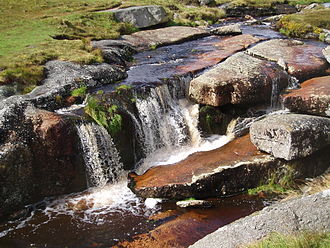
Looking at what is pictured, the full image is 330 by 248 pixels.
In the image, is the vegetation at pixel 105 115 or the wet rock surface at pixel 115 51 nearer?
the vegetation at pixel 105 115

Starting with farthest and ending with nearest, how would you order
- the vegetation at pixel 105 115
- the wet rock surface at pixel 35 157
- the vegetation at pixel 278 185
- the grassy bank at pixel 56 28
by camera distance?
the grassy bank at pixel 56 28
the vegetation at pixel 105 115
the vegetation at pixel 278 185
the wet rock surface at pixel 35 157

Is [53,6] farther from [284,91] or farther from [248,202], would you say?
[248,202]

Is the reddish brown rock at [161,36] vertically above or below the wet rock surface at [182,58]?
above

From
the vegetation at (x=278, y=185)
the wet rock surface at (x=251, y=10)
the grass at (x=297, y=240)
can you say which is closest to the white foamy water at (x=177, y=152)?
the vegetation at (x=278, y=185)

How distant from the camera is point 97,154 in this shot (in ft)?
53.2

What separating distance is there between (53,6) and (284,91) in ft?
98.8

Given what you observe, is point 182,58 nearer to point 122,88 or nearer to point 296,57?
point 296,57

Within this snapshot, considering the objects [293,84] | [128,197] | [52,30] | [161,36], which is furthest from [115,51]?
[128,197]

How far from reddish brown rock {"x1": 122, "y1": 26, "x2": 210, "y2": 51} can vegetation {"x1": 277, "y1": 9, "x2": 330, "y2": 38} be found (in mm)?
8294

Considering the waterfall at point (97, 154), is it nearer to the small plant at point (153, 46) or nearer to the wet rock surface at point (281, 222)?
the wet rock surface at point (281, 222)

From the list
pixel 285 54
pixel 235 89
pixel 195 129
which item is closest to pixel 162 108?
pixel 195 129

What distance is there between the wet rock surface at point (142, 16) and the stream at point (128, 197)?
1399 centimetres

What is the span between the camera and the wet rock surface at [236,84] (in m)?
19.0

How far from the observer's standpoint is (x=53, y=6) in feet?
132
